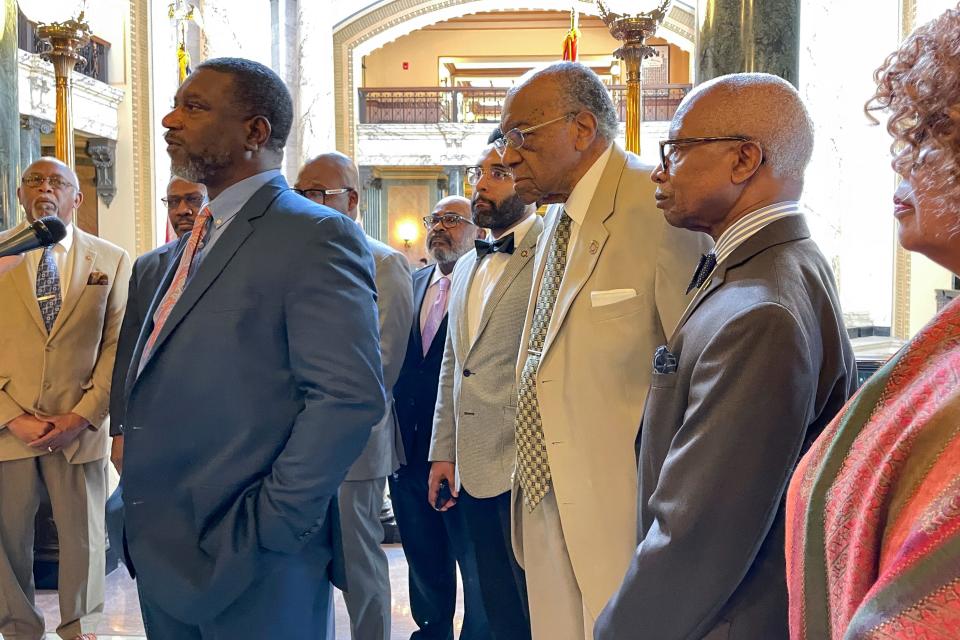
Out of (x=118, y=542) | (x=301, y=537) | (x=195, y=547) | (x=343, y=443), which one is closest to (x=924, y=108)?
(x=343, y=443)

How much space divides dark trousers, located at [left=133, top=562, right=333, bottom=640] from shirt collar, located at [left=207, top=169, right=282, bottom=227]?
780 mm

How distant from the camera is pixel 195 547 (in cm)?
185

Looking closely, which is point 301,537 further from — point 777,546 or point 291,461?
point 777,546

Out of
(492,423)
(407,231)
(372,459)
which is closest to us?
(492,423)

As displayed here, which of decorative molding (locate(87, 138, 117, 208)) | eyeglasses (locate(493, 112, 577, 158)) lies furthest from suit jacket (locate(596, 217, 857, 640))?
decorative molding (locate(87, 138, 117, 208))

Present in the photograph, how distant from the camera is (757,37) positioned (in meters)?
3.40

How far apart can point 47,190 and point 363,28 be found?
1633 cm

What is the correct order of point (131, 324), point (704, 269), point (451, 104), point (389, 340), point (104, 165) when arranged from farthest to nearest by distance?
point (451, 104) → point (104, 165) → point (389, 340) → point (131, 324) → point (704, 269)

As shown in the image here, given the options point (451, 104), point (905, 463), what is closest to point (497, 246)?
point (905, 463)

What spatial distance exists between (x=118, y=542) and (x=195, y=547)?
292 mm

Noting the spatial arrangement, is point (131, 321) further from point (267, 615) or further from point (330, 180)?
point (267, 615)

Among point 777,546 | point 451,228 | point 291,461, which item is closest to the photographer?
point 777,546

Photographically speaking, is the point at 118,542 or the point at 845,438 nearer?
the point at 845,438

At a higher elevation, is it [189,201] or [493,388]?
[189,201]
